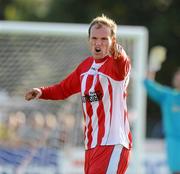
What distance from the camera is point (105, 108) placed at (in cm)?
695

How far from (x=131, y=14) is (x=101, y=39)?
702 inches

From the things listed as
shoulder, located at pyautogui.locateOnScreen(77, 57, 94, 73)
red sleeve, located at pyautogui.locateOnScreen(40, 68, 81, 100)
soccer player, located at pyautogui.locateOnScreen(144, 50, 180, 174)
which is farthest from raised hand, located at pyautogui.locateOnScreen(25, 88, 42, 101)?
soccer player, located at pyautogui.locateOnScreen(144, 50, 180, 174)

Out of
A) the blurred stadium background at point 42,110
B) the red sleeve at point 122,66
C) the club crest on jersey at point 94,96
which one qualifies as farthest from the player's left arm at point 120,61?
the blurred stadium background at point 42,110

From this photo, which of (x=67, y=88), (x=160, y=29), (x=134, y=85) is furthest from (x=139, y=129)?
(x=160, y=29)

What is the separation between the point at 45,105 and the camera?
42.3ft

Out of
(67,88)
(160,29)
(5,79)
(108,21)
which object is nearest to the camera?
(108,21)

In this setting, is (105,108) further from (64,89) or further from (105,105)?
(64,89)

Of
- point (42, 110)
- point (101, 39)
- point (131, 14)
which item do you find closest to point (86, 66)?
point (101, 39)

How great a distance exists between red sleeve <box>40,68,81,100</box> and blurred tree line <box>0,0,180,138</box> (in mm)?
15823

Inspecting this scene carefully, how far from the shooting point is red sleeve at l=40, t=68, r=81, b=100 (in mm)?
7270

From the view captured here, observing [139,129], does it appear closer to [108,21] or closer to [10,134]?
[10,134]

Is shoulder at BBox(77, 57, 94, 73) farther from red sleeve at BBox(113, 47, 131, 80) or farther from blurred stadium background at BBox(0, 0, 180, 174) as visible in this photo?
blurred stadium background at BBox(0, 0, 180, 174)

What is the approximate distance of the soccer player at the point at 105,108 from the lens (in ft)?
22.5

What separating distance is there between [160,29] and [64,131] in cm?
1133
